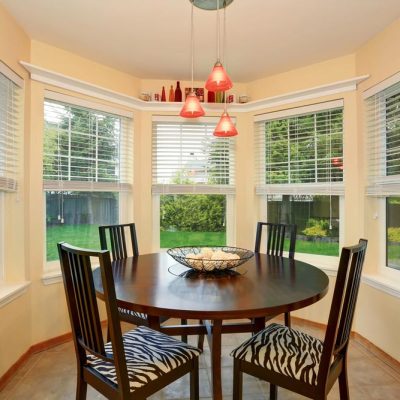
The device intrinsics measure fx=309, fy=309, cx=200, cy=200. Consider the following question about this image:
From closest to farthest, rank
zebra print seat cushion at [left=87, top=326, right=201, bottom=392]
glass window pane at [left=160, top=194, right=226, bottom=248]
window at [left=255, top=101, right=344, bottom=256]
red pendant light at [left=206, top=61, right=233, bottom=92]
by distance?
zebra print seat cushion at [left=87, top=326, right=201, bottom=392], red pendant light at [left=206, top=61, right=233, bottom=92], window at [left=255, top=101, right=344, bottom=256], glass window pane at [left=160, top=194, right=226, bottom=248]

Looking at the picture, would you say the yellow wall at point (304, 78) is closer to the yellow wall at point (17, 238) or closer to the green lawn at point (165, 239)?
the green lawn at point (165, 239)

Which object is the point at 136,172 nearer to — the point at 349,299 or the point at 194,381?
the point at 194,381

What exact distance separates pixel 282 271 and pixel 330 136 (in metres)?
1.60

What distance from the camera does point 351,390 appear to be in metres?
1.98

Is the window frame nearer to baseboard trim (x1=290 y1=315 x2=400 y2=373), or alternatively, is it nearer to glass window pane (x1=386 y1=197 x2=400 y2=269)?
glass window pane (x1=386 y1=197 x2=400 y2=269)

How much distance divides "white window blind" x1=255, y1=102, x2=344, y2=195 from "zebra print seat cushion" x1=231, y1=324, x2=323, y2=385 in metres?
1.66

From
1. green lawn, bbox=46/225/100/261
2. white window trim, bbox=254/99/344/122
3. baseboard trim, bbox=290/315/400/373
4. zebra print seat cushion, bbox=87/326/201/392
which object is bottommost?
baseboard trim, bbox=290/315/400/373

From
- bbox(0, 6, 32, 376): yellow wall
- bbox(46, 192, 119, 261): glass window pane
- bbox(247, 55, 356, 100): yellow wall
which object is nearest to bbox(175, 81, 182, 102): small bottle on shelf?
bbox(247, 55, 356, 100): yellow wall

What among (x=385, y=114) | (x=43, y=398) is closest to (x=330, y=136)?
(x=385, y=114)

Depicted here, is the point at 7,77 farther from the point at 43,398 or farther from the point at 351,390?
the point at 351,390

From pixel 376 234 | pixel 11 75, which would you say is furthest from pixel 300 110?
pixel 11 75

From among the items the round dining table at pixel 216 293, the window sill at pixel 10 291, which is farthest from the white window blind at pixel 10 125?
the round dining table at pixel 216 293

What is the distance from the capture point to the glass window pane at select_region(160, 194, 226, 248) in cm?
334

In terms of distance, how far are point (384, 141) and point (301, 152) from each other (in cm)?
74
